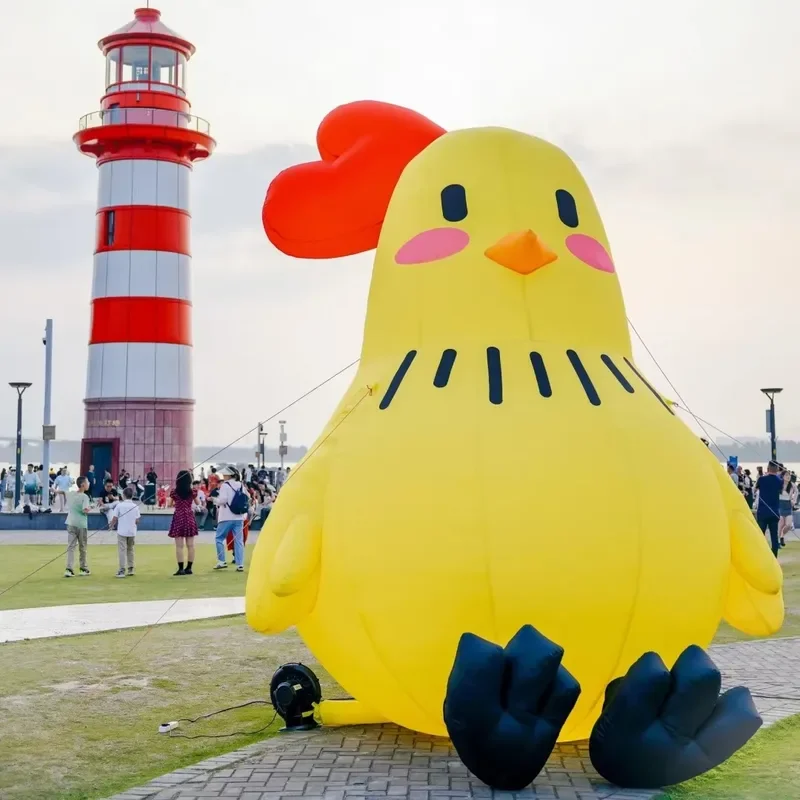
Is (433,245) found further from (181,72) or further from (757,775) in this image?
(181,72)

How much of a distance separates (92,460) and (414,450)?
26.8 metres

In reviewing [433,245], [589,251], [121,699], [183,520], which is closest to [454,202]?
[433,245]

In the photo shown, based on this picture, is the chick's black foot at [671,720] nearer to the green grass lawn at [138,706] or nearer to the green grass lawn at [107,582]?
the green grass lawn at [138,706]

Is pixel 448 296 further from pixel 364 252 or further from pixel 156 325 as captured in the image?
pixel 156 325

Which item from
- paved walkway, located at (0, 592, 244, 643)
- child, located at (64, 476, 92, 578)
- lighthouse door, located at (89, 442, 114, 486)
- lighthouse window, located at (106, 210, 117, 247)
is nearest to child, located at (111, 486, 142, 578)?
child, located at (64, 476, 92, 578)

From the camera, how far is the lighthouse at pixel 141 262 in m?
29.9

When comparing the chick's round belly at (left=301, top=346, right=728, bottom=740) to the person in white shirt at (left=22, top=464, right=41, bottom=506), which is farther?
the person in white shirt at (left=22, top=464, right=41, bottom=506)

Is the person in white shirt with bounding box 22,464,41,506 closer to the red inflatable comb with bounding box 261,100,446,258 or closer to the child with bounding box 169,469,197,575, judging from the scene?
the child with bounding box 169,469,197,575

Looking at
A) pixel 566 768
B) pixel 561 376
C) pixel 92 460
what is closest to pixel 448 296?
pixel 561 376

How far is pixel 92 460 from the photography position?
102 feet

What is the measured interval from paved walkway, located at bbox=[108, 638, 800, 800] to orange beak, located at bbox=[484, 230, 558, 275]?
107 inches

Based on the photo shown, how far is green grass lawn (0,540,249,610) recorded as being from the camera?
47.1 ft

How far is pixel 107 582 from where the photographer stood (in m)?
16.1

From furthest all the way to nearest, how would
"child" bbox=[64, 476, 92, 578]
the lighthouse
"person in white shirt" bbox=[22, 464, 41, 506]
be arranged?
"person in white shirt" bbox=[22, 464, 41, 506] → the lighthouse → "child" bbox=[64, 476, 92, 578]
